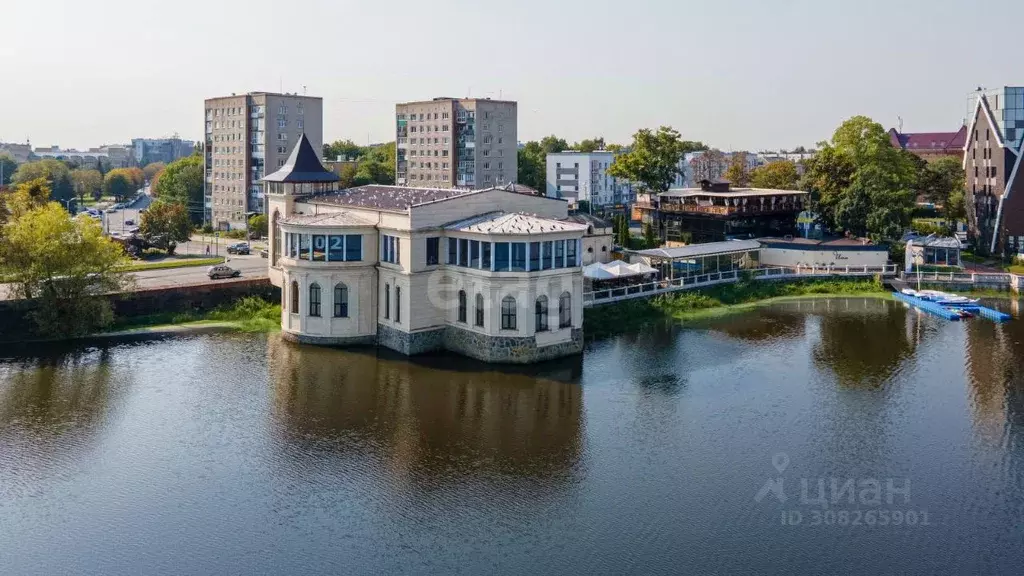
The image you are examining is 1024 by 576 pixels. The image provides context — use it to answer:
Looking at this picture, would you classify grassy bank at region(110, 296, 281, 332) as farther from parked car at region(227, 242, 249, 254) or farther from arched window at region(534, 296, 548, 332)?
parked car at region(227, 242, 249, 254)

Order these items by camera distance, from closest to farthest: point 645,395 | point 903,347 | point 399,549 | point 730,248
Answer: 1. point 399,549
2. point 645,395
3. point 903,347
4. point 730,248

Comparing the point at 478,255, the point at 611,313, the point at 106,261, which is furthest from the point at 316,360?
the point at 611,313

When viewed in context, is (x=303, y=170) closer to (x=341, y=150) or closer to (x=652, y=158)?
(x=652, y=158)

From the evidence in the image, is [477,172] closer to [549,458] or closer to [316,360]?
[316,360]

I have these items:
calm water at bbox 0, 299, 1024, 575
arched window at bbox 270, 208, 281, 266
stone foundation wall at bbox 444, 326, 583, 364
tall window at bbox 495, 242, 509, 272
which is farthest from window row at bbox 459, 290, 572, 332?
arched window at bbox 270, 208, 281, 266

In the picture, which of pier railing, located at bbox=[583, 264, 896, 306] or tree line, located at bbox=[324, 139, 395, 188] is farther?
tree line, located at bbox=[324, 139, 395, 188]

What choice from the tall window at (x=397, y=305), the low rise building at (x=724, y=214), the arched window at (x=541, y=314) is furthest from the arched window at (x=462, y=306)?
the low rise building at (x=724, y=214)

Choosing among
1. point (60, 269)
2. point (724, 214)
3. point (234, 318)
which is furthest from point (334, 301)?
point (724, 214)
